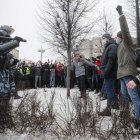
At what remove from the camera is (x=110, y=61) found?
5672mm

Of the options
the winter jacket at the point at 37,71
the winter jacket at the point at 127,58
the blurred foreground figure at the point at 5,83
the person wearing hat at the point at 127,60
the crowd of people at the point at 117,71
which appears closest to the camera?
the blurred foreground figure at the point at 5,83

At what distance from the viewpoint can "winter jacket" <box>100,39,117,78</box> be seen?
567cm

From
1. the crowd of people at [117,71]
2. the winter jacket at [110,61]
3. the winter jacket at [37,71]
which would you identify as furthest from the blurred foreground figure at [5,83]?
the winter jacket at [37,71]

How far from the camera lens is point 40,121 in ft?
14.3

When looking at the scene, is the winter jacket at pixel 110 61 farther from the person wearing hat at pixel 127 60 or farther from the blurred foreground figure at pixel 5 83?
the blurred foreground figure at pixel 5 83

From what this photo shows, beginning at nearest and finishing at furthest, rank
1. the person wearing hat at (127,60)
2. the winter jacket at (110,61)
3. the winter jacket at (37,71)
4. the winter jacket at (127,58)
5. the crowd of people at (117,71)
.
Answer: the crowd of people at (117,71), the person wearing hat at (127,60), the winter jacket at (127,58), the winter jacket at (110,61), the winter jacket at (37,71)

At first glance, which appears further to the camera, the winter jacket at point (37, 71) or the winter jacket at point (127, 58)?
the winter jacket at point (37, 71)

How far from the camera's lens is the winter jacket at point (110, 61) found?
223 inches

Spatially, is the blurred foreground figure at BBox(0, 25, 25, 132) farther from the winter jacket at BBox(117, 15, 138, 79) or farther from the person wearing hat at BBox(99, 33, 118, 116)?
the person wearing hat at BBox(99, 33, 118, 116)

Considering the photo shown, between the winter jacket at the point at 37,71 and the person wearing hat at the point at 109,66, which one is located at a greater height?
the winter jacket at the point at 37,71

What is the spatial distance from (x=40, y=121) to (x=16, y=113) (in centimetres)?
42

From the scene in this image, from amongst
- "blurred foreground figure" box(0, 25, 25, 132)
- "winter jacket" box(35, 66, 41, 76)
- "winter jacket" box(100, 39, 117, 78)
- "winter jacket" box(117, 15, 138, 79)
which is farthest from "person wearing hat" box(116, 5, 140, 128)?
"winter jacket" box(35, 66, 41, 76)

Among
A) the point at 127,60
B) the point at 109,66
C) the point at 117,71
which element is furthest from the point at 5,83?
the point at 109,66

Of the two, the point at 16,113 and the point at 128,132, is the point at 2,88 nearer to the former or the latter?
the point at 16,113
